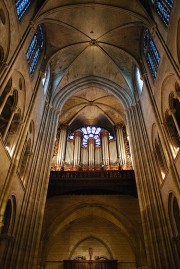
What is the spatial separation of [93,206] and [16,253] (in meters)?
7.71

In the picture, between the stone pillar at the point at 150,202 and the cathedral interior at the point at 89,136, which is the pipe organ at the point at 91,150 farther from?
the stone pillar at the point at 150,202

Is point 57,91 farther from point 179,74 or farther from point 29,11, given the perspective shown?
point 179,74

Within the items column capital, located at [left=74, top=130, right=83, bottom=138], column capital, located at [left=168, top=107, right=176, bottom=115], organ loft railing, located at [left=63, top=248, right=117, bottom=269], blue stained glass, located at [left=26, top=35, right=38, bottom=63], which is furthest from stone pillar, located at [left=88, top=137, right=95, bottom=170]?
blue stained glass, located at [left=26, top=35, right=38, bottom=63]

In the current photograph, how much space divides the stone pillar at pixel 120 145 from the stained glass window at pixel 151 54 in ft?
24.4

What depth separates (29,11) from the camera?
11305mm

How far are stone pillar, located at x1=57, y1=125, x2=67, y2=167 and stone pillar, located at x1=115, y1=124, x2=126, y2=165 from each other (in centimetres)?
443

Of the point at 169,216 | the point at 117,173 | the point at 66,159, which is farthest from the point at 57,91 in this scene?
the point at 169,216

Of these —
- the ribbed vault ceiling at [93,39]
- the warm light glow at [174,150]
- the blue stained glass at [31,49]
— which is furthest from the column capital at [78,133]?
the warm light glow at [174,150]

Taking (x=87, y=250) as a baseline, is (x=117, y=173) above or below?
above

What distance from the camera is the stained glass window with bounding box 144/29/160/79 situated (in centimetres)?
1201

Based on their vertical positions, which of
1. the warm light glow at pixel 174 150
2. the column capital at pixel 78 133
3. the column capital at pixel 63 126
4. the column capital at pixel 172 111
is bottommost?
the warm light glow at pixel 174 150

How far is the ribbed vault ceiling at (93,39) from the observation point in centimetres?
1298

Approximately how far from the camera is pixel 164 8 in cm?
1053

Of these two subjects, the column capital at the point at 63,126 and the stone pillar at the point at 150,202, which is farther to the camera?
the column capital at the point at 63,126
